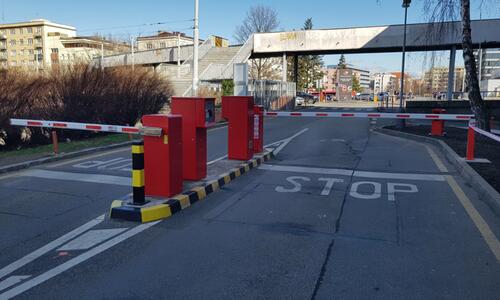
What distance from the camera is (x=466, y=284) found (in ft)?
13.2

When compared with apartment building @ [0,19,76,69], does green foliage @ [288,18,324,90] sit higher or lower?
lower

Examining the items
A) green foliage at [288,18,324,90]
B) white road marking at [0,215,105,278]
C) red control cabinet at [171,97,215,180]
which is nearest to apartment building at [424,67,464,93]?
red control cabinet at [171,97,215,180]

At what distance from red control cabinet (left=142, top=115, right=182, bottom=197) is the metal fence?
78.0ft

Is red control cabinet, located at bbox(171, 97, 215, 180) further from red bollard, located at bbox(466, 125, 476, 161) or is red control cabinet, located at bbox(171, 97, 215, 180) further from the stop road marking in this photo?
red bollard, located at bbox(466, 125, 476, 161)

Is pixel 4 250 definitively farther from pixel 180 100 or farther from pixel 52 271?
pixel 180 100

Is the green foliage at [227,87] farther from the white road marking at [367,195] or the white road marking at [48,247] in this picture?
the white road marking at [48,247]

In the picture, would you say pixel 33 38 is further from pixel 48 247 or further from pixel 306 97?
pixel 48 247

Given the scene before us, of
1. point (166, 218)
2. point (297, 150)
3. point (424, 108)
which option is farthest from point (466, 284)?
point (424, 108)

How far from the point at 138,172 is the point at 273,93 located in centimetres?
3047

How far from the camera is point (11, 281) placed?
159 inches

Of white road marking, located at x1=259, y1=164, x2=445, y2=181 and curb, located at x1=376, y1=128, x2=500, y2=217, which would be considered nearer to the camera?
curb, located at x1=376, y1=128, x2=500, y2=217

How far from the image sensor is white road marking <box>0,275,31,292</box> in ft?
12.9

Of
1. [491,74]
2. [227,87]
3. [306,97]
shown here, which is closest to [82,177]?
[227,87]

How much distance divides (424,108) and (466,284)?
26922 millimetres
